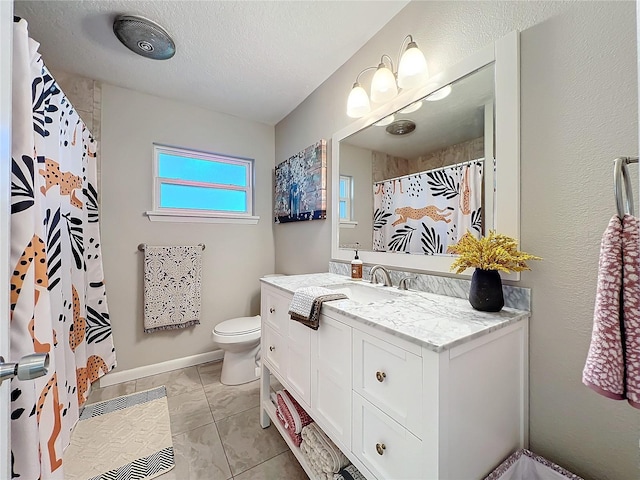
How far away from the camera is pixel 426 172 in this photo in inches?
52.6

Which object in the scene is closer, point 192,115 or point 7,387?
point 7,387

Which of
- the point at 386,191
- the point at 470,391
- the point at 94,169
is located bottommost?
the point at 470,391

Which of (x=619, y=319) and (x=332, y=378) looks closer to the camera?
(x=619, y=319)

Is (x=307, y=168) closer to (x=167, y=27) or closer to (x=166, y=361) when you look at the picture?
(x=167, y=27)

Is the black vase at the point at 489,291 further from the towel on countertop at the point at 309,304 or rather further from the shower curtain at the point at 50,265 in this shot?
the shower curtain at the point at 50,265

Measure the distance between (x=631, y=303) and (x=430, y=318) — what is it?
454 millimetres

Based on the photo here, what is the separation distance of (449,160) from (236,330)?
187 cm

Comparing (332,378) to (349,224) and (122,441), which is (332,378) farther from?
(122,441)

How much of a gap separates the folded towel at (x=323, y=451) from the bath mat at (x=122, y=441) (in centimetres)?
77

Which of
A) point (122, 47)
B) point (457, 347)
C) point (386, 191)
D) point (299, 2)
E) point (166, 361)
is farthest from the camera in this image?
point (166, 361)

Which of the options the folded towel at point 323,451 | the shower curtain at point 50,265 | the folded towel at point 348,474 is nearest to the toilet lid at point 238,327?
the shower curtain at point 50,265

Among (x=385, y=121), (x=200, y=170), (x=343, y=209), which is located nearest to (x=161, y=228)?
(x=200, y=170)

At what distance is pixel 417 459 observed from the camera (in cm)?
71

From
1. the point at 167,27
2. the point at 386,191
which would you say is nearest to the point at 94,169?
the point at 167,27
